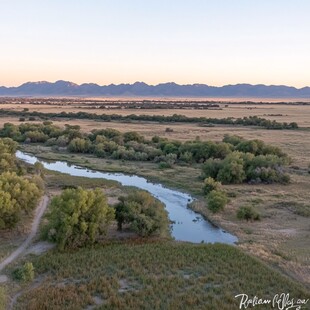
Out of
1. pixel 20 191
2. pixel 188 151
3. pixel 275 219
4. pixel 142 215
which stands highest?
pixel 20 191

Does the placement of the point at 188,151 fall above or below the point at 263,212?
above

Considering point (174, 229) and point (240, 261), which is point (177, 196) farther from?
point (240, 261)

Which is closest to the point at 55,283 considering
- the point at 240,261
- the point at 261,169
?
the point at 240,261

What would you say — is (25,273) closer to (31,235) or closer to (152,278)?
(152,278)

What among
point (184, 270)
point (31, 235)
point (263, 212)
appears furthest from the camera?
point (263, 212)

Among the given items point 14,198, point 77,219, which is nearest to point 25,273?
point 77,219

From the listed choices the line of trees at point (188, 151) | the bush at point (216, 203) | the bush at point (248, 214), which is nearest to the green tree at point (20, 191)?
the bush at point (216, 203)

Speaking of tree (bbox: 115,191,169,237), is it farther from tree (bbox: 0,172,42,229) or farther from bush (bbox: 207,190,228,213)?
bush (bbox: 207,190,228,213)
